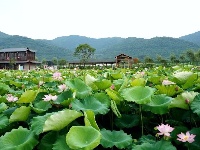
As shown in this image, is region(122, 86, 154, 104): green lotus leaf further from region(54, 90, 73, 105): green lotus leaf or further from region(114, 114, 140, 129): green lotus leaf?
region(54, 90, 73, 105): green lotus leaf

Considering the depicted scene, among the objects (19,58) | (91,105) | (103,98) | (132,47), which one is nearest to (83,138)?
(91,105)

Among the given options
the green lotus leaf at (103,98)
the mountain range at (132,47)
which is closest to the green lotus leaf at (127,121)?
the green lotus leaf at (103,98)

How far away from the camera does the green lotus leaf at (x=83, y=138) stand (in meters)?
1.01

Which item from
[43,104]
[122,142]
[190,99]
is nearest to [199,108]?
[190,99]

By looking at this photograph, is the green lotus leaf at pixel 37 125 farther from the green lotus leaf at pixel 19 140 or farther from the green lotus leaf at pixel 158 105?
the green lotus leaf at pixel 158 105

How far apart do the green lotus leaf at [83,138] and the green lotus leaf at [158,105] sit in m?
0.43

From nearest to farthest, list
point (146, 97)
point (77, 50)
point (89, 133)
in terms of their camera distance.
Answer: point (89, 133) < point (146, 97) < point (77, 50)

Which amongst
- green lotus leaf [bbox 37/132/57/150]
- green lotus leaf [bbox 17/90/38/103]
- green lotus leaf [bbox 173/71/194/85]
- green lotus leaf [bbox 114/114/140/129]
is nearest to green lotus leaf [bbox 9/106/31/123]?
green lotus leaf [bbox 17/90/38/103]

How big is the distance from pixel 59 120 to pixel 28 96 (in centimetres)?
53

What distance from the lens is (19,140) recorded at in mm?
1281

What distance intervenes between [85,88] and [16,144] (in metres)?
0.60

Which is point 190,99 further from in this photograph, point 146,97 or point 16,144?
point 16,144

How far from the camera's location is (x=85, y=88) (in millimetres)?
1725

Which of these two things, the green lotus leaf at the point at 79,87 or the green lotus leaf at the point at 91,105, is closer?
the green lotus leaf at the point at 91,105
